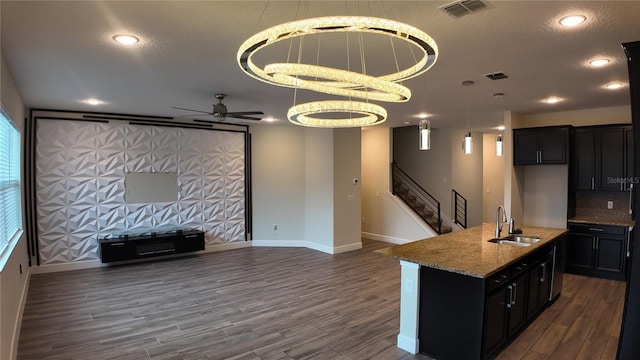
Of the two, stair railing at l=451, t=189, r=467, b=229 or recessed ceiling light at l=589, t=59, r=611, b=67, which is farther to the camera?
stair railing at l=451, t=189, r=467, b=229

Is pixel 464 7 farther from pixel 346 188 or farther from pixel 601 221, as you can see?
pixel 346 188

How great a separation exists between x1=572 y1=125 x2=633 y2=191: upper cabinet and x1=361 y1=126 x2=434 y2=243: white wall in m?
3.18

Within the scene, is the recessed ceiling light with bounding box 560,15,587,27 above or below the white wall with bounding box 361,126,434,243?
above

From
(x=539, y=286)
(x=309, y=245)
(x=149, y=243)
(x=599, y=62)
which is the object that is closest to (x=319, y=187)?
(x=309, y=245)

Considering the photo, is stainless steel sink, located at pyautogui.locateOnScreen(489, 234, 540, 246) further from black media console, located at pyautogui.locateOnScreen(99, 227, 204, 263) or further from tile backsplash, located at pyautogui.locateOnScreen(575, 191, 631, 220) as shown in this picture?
black media console, located at pyautogui.locateOnScreen(99, 227, 204, 263)

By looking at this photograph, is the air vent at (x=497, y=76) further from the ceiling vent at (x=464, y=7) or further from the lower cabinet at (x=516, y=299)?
the lower cabinet at (x=516, y=299)

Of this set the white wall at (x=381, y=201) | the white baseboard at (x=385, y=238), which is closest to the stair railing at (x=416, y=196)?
the white wall at (x=381, y=201)

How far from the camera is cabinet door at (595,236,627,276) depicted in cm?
552

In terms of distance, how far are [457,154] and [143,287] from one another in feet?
25.2

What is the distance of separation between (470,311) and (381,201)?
5923mm

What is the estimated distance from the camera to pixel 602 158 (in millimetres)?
5766

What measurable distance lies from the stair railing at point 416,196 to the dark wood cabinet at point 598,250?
3145mm

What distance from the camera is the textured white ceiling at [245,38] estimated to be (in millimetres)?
2326

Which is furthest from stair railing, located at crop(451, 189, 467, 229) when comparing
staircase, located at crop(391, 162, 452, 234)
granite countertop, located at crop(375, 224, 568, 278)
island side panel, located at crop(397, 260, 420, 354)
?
island side panel, located at crop(397, 260, 420, 354)
